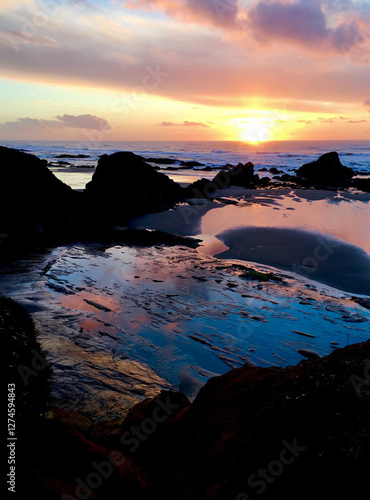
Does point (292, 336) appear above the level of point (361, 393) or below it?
below

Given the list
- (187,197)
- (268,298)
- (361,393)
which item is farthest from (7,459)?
(187,197)

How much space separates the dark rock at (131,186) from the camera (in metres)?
17.9

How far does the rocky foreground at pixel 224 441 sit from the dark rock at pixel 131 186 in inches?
555

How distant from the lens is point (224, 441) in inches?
98.4

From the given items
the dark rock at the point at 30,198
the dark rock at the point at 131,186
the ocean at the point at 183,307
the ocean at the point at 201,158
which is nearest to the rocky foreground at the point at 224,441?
the ocean at the point at 183,307

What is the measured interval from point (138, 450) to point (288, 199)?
20.7 metres

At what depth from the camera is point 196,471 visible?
242 cm

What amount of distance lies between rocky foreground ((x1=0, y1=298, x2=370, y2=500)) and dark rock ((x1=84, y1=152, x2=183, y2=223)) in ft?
46.2

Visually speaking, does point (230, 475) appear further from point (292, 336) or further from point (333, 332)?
point (333, 332)

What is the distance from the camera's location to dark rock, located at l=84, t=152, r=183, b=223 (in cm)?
1791

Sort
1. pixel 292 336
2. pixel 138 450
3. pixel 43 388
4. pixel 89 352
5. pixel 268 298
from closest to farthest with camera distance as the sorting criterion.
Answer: pixel 138 450, pixel 43 388, pixel 89 352, pixel 292 336, pixel 268 298

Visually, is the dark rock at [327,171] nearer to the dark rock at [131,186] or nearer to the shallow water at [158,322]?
the dark rock at [131,186]

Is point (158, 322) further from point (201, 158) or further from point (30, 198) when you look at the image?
point (201, 158)

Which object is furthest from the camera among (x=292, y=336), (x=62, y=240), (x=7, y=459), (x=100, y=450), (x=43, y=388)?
(x=62, y=240)
